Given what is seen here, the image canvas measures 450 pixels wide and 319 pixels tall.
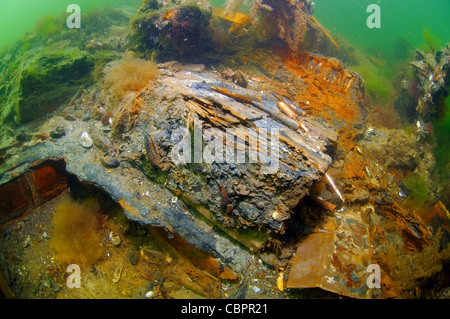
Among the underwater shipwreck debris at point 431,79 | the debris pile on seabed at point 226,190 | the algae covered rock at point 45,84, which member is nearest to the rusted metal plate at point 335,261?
the debris pile on seabed at point 226,190

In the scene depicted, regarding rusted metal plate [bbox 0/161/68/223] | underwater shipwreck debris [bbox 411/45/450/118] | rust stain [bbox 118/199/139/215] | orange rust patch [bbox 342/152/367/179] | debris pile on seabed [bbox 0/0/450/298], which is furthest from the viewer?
underwater shipwreck debris [bbox 411/45/450/118]

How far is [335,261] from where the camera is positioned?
9.64 ft

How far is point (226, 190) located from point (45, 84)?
22.5 feet

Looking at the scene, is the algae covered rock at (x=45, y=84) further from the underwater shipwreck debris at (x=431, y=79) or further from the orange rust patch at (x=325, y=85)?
the underwater shipwreck debris at (x=431, y=79)

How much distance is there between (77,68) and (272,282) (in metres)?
8.17

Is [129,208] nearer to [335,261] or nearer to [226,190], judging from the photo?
[226,190]

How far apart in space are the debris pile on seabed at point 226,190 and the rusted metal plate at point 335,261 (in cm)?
2

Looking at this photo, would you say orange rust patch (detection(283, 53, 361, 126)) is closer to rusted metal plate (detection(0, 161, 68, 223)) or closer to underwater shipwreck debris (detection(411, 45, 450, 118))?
underwater shipwreck debris (detection(411, 45, 450, 118))

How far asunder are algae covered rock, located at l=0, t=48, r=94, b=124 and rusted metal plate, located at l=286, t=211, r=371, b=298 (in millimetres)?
7777

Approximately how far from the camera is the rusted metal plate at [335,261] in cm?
275

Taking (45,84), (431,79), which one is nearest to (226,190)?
(45,84)

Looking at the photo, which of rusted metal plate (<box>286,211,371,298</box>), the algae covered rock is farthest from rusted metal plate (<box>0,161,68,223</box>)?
rusted metal plate (<box>286,211,371,298</box>)

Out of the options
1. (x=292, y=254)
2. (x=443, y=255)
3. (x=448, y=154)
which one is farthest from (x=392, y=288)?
(x=448, y=154)

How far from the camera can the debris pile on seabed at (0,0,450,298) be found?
9.95 feet
